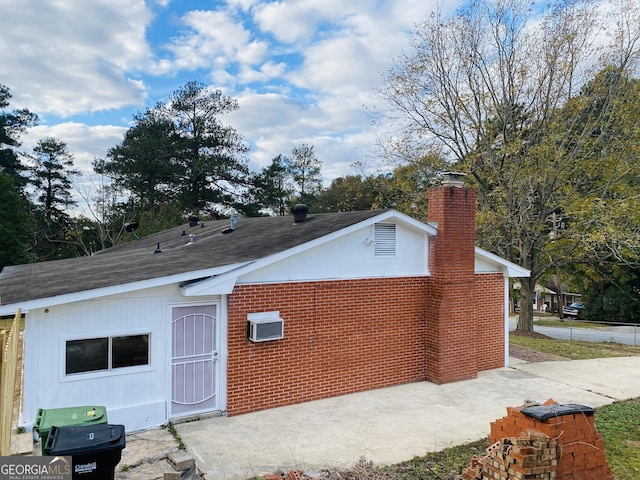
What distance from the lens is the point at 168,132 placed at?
34.0m

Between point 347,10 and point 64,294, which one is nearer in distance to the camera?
point 64,294

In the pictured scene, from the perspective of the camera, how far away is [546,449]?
4.86 m

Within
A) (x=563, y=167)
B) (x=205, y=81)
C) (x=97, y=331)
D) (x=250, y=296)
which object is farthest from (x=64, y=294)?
(x=205, y=81)

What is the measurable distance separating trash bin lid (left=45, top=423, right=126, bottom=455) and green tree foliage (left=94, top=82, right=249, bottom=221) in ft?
93.9

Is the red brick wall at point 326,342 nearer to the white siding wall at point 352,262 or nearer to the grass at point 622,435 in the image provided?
the white siding wall at point 352,262

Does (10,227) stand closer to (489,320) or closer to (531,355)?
(489,320)

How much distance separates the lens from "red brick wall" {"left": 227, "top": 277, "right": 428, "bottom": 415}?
789 cm

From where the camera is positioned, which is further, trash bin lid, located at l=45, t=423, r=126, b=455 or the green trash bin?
the green trash bin

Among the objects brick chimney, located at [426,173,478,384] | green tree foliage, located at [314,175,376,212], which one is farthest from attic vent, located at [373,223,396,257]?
green tree foliage, located at [314,175,376,212]

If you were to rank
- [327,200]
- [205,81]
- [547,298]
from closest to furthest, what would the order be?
[205,81]
[327,200]
[547,298]

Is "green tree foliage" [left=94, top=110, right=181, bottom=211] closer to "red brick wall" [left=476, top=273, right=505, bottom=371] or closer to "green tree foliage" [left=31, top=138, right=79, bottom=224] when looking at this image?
"green tree foliage" [left=31, top=138, right=79, bottom=224]

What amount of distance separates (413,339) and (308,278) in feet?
10.1

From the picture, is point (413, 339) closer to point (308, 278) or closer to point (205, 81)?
point (308, 278)

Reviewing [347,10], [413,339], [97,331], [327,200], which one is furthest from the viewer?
[327,200]
